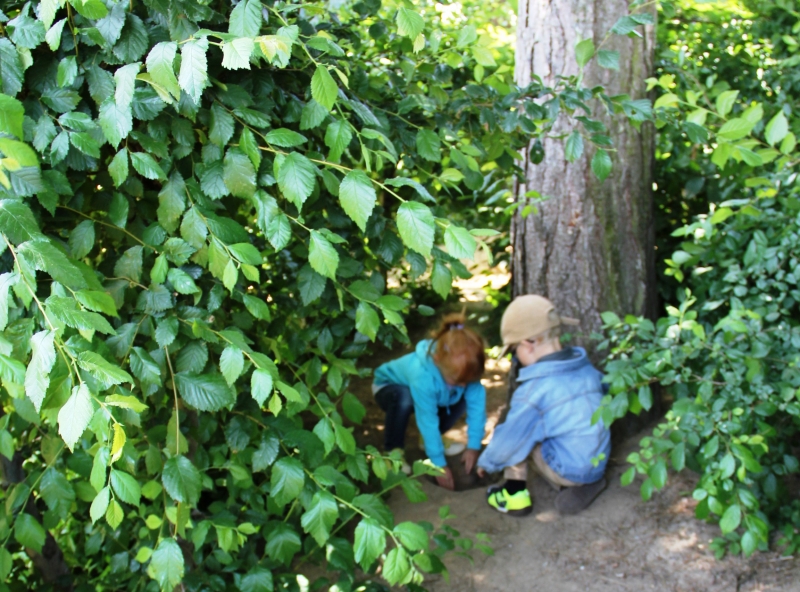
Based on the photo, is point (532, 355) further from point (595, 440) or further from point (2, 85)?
point (2, 85)

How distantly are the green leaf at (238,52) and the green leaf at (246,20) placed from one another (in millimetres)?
103

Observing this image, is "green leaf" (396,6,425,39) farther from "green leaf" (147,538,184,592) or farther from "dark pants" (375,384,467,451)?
"dark pants" (375,384,467,451)

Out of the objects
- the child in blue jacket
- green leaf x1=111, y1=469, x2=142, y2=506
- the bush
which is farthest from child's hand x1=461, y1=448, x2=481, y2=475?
green leaf x1=111, y1=469, x2=142, y2=506

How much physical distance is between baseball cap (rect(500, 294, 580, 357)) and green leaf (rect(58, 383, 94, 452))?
7.43ft

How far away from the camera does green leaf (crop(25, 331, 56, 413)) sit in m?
1.11

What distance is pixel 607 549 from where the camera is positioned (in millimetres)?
2939

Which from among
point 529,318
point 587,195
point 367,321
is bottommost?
point 529,318

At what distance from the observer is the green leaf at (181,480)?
1.52 m

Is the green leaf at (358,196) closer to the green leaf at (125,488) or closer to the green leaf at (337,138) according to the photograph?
the green leaf at (337,138)

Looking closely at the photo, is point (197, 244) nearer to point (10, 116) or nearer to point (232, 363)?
point (232, 363)

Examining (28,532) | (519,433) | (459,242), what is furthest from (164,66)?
(519,433)

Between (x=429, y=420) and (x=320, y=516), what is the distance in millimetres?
1910

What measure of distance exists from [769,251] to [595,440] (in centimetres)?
108

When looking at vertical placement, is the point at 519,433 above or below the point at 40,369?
below
